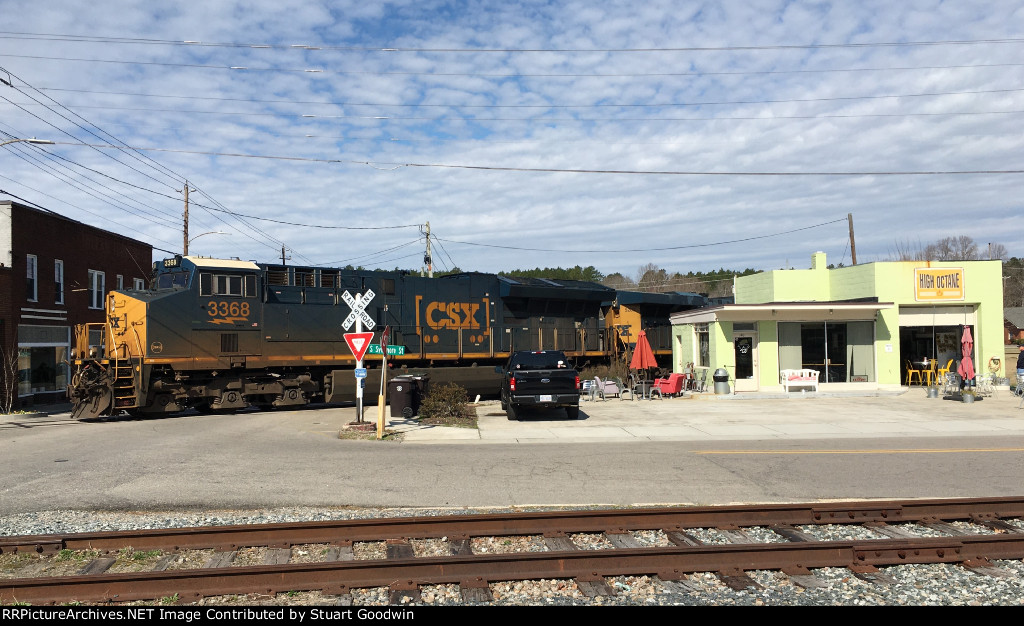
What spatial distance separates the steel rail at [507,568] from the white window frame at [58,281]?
79.4ft

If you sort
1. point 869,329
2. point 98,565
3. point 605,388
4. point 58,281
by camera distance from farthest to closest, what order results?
point 58,281 → point 869,329 → point 605,388 → point 98,565

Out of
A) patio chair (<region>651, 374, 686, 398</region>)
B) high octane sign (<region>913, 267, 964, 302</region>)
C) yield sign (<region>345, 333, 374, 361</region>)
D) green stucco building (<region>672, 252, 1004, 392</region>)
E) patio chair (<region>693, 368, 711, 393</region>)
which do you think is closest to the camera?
yield sign (<region>345, 333, 374, 361</region>)

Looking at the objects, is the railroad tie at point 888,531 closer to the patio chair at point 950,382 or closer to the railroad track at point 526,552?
the railroad track at point 526,552

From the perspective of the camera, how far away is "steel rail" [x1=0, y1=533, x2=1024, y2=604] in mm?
5680

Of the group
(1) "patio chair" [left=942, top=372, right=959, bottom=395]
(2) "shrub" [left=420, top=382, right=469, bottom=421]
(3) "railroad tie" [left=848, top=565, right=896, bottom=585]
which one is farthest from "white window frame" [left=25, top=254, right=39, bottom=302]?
(1) "patio chair" [left=942, top=372, right=959, bottom=395]

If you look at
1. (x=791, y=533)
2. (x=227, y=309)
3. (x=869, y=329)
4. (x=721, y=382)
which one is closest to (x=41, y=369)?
(x=227, y=309)

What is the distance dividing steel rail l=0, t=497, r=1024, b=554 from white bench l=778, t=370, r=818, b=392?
1573 centimetres

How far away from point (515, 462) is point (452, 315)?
11.7 metres

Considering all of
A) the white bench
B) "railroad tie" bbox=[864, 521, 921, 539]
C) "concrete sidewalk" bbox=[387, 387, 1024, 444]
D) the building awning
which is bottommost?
"concrete sidewalk" bbox=[387, 387, 1024, 444]

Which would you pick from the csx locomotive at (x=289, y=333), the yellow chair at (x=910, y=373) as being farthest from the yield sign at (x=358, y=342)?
the yellow chair at (x=910, y=373)

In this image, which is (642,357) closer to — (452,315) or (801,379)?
(801,379)

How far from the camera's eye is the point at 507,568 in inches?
243

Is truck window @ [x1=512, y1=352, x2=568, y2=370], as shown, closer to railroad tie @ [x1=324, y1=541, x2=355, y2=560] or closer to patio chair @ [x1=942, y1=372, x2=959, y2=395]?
railroad tie @ [x1=324, y1=541, x2=355, y2=560]

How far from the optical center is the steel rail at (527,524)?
704cm
